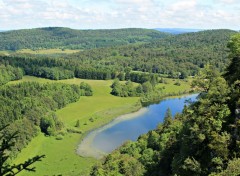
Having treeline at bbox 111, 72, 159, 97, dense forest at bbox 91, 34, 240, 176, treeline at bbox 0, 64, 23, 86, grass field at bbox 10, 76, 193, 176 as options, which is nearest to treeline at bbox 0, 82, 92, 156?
grass field at bbox 10, 76, 193, 176

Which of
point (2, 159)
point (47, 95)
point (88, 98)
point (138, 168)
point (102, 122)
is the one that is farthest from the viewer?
point (88, 98)

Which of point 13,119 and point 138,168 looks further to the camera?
point 13,119

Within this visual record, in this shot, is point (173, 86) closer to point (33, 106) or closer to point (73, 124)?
point (73, 124)

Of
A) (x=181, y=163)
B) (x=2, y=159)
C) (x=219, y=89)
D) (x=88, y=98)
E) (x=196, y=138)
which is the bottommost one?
(x=88, y=98)

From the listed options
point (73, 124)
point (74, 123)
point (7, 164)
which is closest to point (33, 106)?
point (74, 123)

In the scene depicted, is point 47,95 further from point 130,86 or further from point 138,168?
Result: point 138,168

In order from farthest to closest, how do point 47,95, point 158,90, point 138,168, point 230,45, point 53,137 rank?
point 158,90 → point 47,95 → point 53,137 → point 138,168 → point 230,45

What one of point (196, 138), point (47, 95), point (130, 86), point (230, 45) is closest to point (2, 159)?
point (196, 138)

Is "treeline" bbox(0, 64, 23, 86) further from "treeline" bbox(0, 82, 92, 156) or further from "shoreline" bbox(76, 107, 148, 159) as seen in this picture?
"shoreline" bbox(76, 107, 148, 159)
